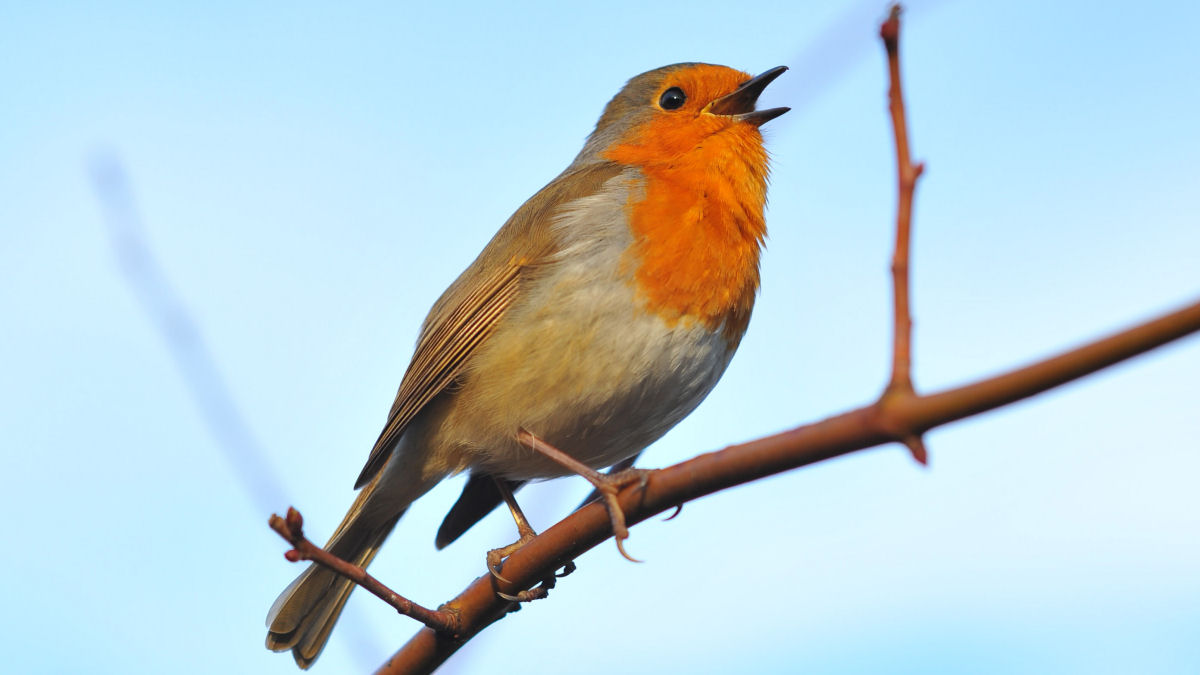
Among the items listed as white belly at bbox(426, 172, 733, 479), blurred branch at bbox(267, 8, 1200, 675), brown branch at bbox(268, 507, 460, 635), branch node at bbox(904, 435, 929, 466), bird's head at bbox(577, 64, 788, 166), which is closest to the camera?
blurred branch at bbox(267, 8, 1200, 675)

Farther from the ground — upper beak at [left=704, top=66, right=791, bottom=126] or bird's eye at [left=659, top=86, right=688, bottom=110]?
bird's eye at [left=659, top=86, right=688, bottom=110]

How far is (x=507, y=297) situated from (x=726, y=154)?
40.9 inches

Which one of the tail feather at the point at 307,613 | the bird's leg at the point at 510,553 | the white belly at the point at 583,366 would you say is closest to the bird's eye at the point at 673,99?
the white belly at the point at 583,366

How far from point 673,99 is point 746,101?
0.34 metres

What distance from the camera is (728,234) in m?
4.31

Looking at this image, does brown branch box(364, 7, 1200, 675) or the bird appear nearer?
brown branch box(364, 7, 1200, 675)

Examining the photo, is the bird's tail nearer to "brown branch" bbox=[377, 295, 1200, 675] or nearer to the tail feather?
the tail feather

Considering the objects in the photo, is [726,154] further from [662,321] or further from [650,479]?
[650,479]

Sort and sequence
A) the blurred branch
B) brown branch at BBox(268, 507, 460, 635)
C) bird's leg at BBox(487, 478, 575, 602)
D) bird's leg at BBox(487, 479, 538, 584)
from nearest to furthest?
the blurred branch → brown branch at BBox(268, 507, 460, 635) → bird's leg at BBox(487, 478, 575, 602) → bird's leg at BBox(487, 479, 538, 584)

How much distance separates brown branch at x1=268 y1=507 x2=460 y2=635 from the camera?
2.28 meters

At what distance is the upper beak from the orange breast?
61mm

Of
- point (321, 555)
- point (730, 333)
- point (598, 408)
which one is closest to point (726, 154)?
point (730, 333)

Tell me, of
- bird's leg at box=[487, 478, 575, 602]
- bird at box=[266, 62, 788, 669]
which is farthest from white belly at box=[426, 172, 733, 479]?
bird's leg at box=[487, 478, 575, 602]

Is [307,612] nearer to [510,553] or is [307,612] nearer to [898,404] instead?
[510,553]
